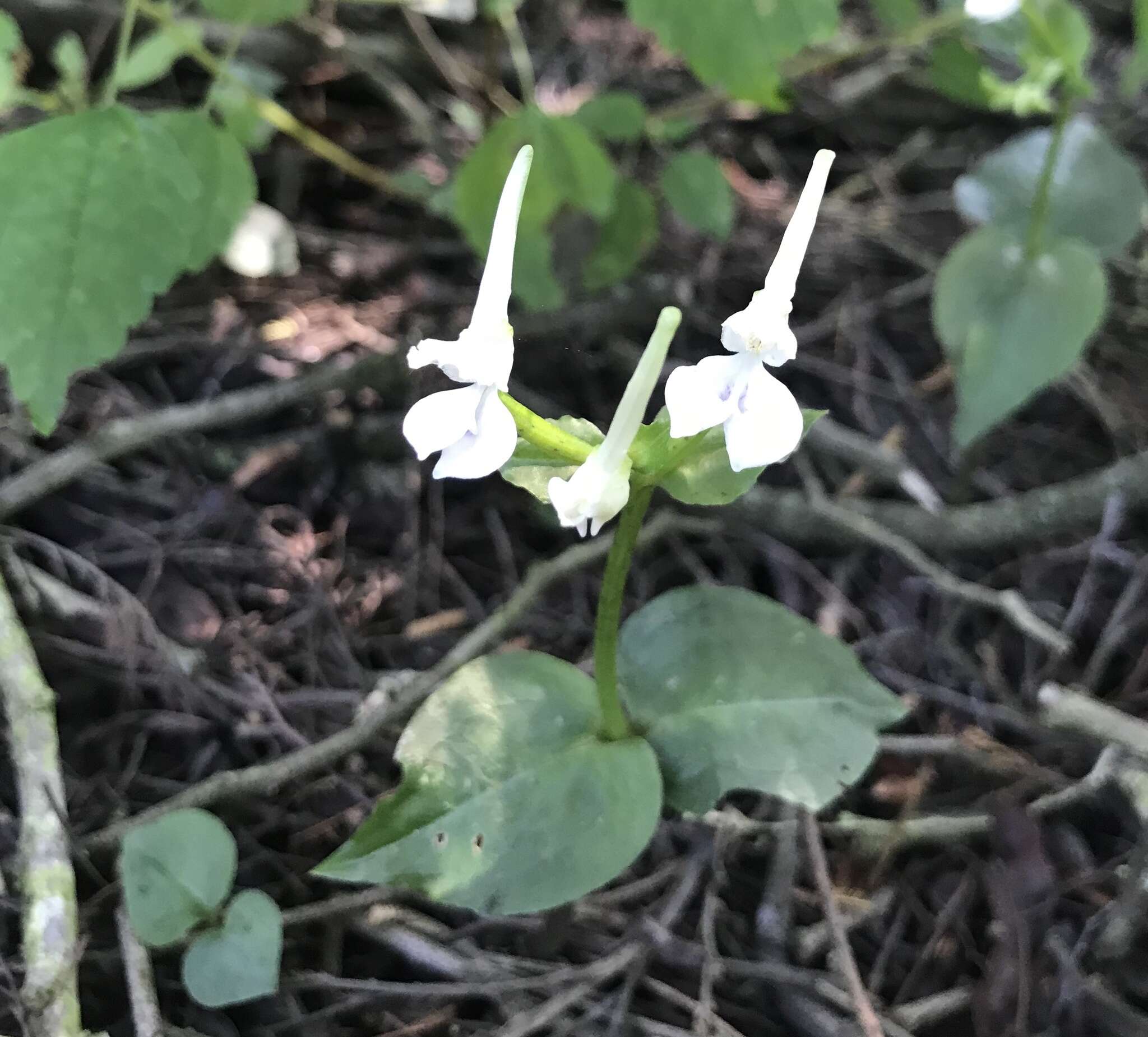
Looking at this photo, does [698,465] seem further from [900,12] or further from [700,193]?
[900,12]

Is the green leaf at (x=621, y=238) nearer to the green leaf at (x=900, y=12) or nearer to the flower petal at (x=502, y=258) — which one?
the green leaf at (x=900, y=12)

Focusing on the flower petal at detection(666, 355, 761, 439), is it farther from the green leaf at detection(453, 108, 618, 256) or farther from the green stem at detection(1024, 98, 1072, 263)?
the green stem at detection(1024, 98, 1072, 263)

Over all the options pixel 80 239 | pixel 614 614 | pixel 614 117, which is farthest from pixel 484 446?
pixel 614 117

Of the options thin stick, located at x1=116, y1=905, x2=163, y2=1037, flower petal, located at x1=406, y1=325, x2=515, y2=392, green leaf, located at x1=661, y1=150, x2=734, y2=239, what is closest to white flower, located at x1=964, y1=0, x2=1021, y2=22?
green leaf, located at x1=661, y1=150, x2=734, y2=239

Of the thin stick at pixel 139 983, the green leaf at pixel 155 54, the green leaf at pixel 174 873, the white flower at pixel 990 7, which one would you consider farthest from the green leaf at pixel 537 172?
the thin stick at pixel 139 983

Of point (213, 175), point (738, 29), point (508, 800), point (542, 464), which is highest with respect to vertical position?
point (738, 29)
